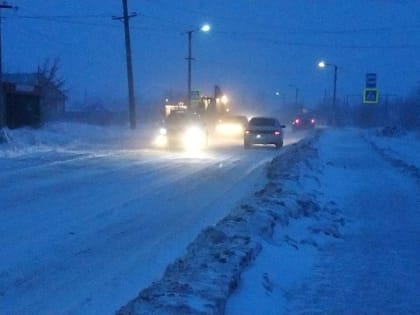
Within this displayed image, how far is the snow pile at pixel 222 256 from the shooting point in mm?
6887

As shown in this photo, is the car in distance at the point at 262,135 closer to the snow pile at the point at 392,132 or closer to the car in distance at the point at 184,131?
the car in distance at the point at 184,131

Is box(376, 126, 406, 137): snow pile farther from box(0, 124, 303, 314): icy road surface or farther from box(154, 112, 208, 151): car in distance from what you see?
box(0, 124, 303, 314): icy road surface

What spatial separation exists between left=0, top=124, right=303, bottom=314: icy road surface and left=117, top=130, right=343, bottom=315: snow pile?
61 centimetres

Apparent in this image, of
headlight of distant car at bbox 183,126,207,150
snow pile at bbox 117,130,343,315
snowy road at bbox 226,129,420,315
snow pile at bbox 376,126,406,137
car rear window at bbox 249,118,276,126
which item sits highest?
snow pile at bbox 117,130,343,315

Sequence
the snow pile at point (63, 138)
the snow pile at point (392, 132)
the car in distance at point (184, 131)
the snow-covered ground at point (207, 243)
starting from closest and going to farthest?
the snow-covered ground at point (207, 243) → the snow pile at point (63, 138) → the car in distance at point (184, 131) → the snow pile at point (392, 132)

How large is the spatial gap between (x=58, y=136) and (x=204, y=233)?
3456cm

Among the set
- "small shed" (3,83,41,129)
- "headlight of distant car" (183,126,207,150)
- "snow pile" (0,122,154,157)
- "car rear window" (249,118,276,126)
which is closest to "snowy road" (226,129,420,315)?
"snow pile" (0,122,154,157)

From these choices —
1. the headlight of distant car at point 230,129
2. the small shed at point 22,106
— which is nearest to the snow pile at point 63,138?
the small shed at point 22,106

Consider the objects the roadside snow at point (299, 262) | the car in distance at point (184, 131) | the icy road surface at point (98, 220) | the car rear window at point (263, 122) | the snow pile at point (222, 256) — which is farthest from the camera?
the car rear window at point (263, 122)

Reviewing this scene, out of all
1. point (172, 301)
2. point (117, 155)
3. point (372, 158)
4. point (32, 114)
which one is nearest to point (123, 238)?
point (172, 301)

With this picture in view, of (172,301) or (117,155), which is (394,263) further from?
(117,155)

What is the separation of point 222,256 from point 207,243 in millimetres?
1155

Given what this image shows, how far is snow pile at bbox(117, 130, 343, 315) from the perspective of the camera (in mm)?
6887

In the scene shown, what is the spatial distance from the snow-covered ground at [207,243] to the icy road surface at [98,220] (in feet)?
0.10
